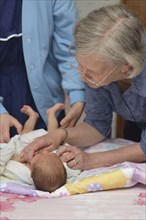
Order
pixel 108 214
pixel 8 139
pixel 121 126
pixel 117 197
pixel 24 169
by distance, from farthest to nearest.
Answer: pixel 121 126 < pixel 8 139 < pixel 24 169 < pixel 117 197 < pixel 108 214

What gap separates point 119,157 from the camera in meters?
1.77

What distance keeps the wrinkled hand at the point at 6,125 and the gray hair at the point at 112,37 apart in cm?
48

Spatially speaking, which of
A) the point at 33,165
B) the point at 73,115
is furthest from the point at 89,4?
the point at 33,165

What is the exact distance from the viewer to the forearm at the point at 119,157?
1.76 meters

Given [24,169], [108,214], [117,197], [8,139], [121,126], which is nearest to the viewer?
[108,214]

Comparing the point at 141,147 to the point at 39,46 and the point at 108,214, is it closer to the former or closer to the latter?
the point at 108,214

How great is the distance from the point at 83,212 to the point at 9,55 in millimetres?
753

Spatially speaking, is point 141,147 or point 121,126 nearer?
point 141,147

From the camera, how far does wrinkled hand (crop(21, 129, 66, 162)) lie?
1.74m

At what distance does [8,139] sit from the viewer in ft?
6.12

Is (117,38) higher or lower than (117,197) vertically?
higher

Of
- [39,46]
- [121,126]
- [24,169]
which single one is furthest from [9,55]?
[121,126]

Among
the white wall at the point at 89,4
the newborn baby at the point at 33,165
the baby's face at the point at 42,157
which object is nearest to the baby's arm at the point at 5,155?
the newborn baby at the point at 33,165

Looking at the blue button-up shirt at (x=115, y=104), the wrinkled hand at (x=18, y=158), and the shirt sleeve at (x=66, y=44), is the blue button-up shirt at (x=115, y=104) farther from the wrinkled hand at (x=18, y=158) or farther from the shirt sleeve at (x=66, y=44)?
the wrinkled hand at (x=18, y=158)
